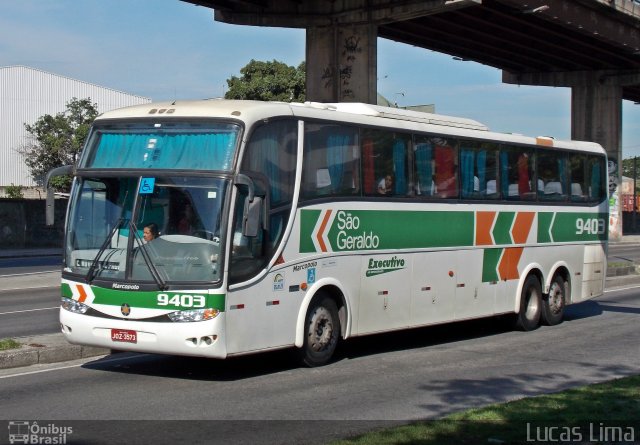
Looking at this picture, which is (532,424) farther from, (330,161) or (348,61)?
(348,61)

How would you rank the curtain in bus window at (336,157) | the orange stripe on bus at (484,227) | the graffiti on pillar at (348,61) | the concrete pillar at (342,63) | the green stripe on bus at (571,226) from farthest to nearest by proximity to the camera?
the graffiti on pillar at (348,61) → the concrete pillar at (342,63) → the green stripe on bus at (571,226) → the orange stripe on bus at (484,227) → the curtain in bus window at (336,157)

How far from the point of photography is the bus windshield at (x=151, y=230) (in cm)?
1062

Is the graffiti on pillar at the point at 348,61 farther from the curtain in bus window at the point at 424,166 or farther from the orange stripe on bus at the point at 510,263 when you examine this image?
the curtain in bus window at the point at 424,166

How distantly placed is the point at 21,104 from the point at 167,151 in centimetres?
6752

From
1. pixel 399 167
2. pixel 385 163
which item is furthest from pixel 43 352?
pixel 399 167

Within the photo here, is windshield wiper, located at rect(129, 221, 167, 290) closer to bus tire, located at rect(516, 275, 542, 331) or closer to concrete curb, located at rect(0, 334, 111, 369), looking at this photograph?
concrete curb, located at rect(0, 334, 111, 369)

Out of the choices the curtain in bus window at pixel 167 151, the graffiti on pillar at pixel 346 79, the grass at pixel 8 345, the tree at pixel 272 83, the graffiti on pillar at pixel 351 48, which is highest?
the tree at pixel 272 83

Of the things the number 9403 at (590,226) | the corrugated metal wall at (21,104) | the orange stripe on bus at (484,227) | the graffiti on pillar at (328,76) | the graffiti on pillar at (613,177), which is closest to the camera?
the orange stripe on bus at (484,227)

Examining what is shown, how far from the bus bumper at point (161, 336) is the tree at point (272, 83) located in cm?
5518

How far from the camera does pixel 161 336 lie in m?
10.5

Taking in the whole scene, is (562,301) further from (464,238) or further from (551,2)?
(551,2)

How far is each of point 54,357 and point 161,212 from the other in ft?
8.71

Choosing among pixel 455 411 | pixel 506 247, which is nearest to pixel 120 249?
pixel 455 411

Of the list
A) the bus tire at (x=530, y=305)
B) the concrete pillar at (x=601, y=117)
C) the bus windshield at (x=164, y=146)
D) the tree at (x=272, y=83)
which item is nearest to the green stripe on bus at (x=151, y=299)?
the bus windshield at (x=164, y=146)
